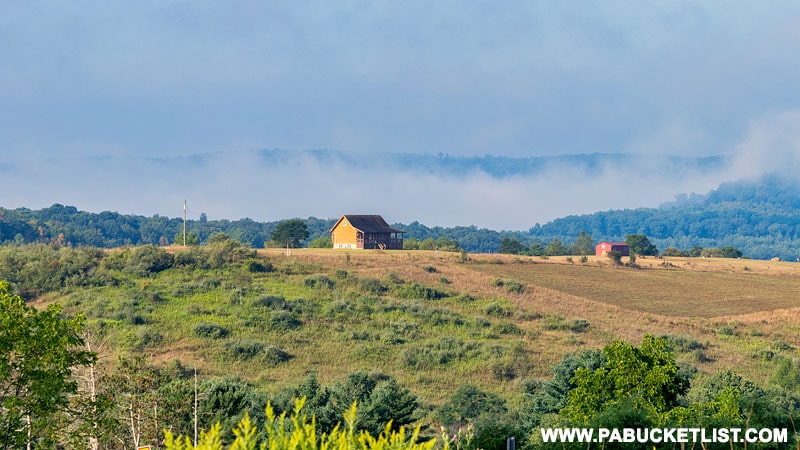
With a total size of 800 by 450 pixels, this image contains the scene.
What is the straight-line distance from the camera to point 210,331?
55156 millimetres

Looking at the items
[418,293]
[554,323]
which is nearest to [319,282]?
[418,293]

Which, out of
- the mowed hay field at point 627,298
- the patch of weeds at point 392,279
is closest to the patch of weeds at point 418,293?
the patch of weeds at point 392,279

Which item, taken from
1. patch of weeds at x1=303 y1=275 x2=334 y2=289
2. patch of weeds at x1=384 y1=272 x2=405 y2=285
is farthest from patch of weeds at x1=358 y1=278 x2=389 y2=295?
patch of weeds at x1=303 y1=275 x2=334 y2=289

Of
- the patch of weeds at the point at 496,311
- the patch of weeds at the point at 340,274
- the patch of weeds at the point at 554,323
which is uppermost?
the patch of weeds at the point at 340,274

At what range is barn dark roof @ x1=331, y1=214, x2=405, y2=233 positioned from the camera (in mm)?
87938

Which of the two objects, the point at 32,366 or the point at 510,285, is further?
the point at 510,285

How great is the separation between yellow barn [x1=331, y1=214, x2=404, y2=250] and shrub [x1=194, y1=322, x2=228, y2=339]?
32716mm

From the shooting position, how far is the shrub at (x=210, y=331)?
54556 millimetres

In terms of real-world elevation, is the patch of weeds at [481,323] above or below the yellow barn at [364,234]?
below

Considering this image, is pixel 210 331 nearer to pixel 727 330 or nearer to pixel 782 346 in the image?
pixel 727 330

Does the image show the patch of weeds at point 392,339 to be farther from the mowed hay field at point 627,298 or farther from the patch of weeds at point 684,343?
the patch of weeds at point 684,343

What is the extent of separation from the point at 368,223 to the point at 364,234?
2579 mm

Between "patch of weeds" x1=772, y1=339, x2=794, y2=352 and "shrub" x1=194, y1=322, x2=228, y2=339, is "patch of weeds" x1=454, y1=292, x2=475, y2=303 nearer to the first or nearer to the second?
"shrub" x1=194, y1=322, x2=228, y2=339

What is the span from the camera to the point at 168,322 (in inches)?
2239
